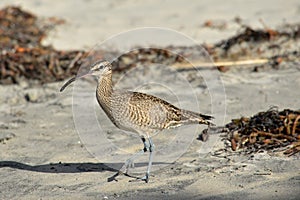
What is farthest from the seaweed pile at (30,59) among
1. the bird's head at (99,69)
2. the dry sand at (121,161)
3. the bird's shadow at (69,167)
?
the bird's head at (99,69)

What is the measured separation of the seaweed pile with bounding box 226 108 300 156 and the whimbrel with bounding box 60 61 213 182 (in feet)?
1.79

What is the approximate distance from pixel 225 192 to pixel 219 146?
45.9 inches

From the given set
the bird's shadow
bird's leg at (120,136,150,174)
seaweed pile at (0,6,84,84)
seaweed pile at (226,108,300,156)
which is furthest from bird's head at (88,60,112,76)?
seaweed pile at (0,6,84,84)

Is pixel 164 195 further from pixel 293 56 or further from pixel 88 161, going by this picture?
pixel 293 56

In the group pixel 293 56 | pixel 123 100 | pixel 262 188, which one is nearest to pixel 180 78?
pixel 293 56

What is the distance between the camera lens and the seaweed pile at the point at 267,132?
614 centimetres

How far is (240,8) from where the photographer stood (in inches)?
497

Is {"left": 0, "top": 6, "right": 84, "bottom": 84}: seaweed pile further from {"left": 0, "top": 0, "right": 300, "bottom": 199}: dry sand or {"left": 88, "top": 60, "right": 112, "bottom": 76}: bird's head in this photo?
{"left": 88, "top": 60, "right": 112, "bottom": 76}: bird's head

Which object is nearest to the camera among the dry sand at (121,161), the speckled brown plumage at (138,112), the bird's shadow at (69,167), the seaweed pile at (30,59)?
the dry sand at (121,161)

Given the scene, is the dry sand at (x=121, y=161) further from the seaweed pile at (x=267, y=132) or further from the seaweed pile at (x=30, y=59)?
the seaweed pile at (x=30, y=59)

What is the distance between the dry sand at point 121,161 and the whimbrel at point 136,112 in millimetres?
367

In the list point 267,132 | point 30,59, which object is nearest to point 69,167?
point 267,132

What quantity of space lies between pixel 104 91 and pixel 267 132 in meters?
1.67

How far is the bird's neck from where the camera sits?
5.85 metres
